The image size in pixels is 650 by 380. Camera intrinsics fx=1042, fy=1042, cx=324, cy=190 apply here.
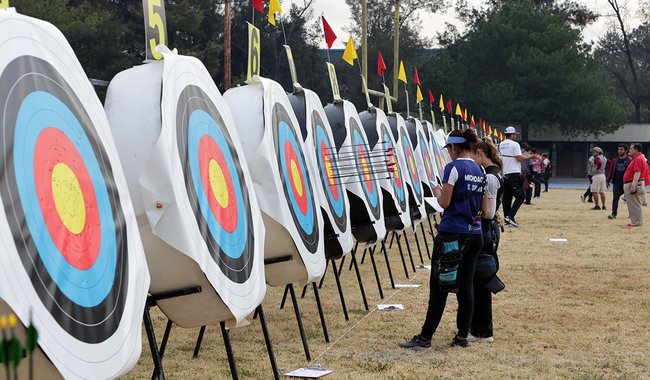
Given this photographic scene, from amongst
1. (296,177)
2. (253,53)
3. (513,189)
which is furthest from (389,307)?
(513,189)

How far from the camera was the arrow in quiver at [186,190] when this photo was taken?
402 centimetres

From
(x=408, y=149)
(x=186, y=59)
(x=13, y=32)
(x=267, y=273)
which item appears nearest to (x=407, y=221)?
(x=408, y=149)

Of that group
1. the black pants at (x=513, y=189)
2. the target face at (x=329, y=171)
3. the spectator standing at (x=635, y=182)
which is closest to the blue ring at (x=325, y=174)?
the target face at (x=329, y=171)

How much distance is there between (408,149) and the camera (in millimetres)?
13773

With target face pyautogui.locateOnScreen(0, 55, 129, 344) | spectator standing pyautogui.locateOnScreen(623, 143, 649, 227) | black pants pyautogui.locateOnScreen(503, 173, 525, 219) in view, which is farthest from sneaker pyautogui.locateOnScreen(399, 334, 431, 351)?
spectator standing pyautogui.locateOnScreen(623, 143, 649, 227)

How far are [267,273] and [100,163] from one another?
8.30ft

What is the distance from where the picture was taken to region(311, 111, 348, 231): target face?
7.72m

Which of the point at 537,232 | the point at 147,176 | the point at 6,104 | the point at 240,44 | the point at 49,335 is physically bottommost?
the point at 537,232

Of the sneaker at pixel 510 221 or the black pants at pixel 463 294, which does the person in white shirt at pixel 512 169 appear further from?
the black pants at pixel 463 294

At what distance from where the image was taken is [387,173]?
10.6m

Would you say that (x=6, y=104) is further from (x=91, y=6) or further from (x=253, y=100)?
(x=91, y=6)

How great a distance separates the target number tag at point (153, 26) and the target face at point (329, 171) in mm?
2940

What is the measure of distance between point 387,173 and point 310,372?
15.7ft

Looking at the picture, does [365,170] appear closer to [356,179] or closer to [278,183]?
[356,179]
